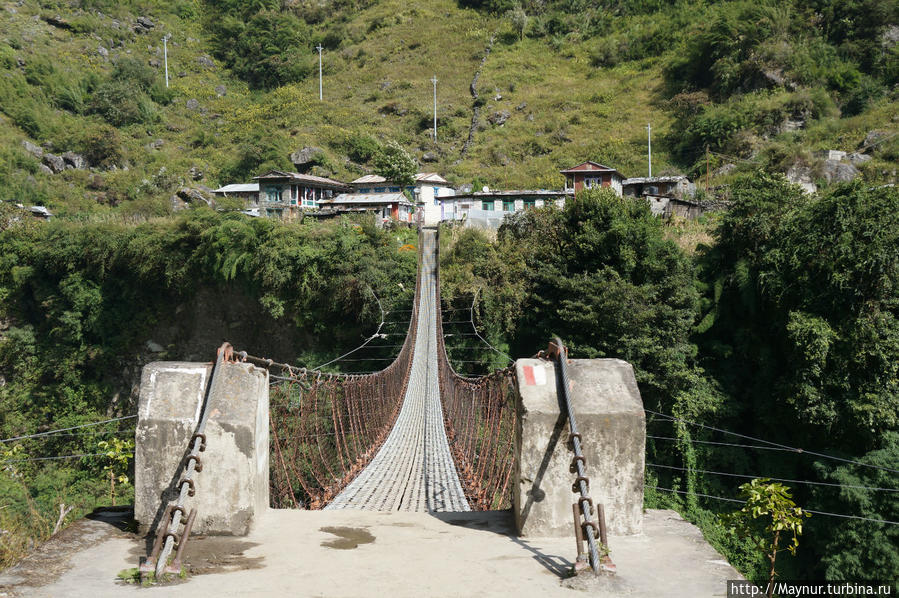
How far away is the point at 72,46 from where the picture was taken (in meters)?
39.7

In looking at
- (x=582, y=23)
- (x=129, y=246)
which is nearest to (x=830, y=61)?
(x=582, y=23)

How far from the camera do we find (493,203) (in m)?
22.5

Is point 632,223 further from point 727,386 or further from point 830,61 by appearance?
point 830,61

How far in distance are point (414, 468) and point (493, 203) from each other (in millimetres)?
17691

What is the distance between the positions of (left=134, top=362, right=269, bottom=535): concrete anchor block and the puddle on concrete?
0.97 ft

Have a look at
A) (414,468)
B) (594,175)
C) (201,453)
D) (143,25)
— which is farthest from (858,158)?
(143,25)

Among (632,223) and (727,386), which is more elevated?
(632,223)

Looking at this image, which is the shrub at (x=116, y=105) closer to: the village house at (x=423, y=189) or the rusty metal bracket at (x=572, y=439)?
the village house at (x=423, y=189)

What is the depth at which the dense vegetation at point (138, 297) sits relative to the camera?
52.7ft

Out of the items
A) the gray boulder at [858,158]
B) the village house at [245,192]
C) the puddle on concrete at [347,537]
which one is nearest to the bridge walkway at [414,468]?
the puddle on concrete at [347,537]

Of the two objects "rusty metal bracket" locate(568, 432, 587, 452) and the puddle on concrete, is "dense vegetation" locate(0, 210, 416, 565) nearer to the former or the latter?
the puddle on concrete

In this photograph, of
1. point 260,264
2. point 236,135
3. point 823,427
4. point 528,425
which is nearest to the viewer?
point 528,425

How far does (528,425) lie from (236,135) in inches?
1471

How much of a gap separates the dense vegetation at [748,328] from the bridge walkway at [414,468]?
395 cm
